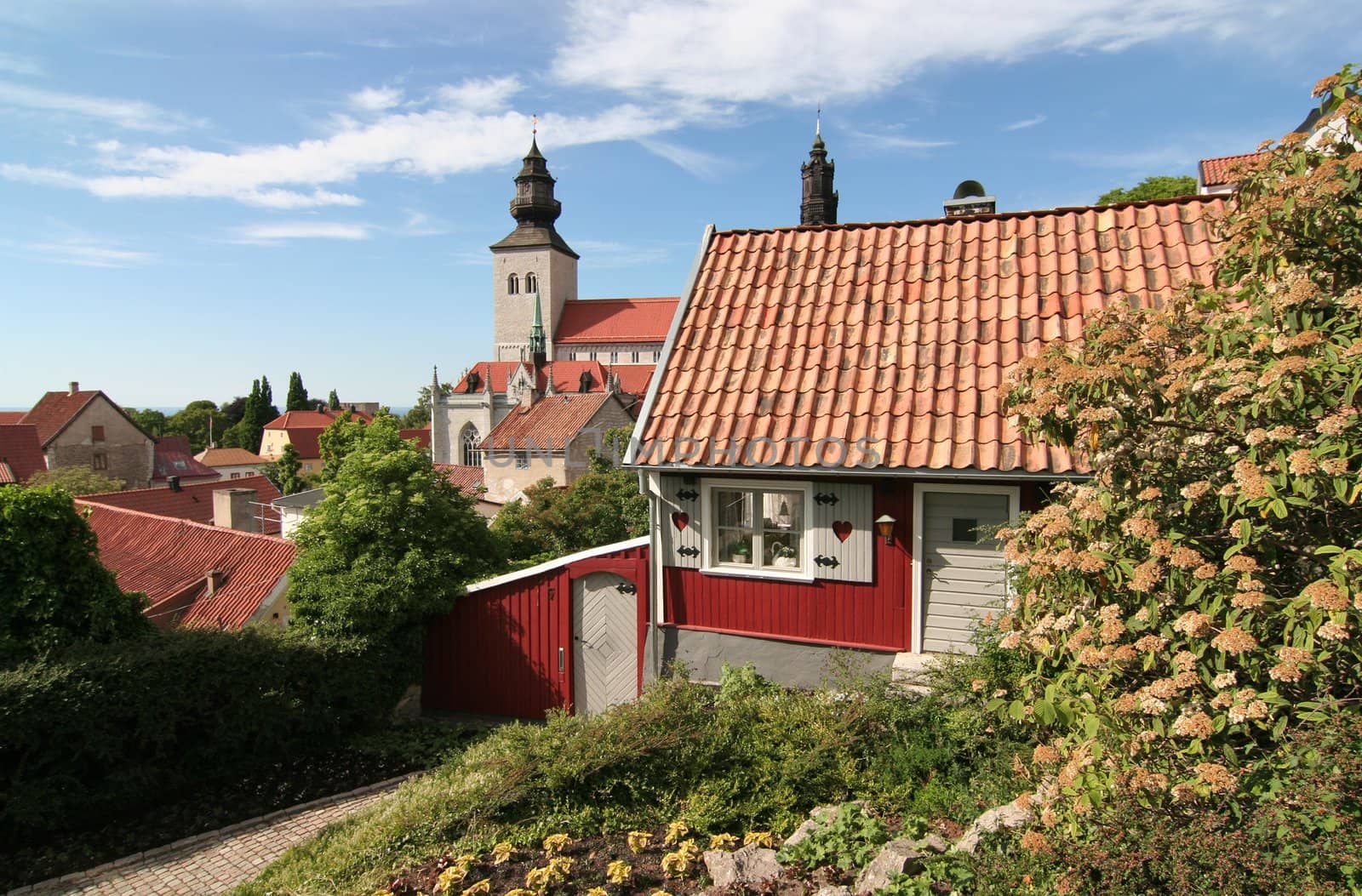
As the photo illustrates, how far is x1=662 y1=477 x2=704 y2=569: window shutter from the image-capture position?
9156mm

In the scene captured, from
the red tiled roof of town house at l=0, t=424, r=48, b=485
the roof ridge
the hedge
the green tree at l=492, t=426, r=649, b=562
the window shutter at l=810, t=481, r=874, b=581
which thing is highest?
the roof ridge

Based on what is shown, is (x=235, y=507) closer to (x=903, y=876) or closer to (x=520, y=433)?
(x=520, y=433)

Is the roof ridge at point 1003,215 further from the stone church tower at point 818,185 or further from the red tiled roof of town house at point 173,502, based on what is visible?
the stone church tower at point 818,185

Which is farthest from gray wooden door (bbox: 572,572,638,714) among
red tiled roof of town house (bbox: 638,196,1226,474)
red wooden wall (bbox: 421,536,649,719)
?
red tiled roof of town house (bbox: 638,196,1226,474)

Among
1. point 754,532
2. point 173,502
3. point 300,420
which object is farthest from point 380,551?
point 300,420

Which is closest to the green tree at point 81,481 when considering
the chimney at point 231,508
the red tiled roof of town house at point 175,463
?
the chimney at point 231,508

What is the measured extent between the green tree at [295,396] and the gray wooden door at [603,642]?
113m

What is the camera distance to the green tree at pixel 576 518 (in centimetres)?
2025

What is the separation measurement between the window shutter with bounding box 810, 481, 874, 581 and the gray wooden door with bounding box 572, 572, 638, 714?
9.06ft

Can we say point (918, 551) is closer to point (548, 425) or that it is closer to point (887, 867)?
point (887, 867)

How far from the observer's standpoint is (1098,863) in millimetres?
3602

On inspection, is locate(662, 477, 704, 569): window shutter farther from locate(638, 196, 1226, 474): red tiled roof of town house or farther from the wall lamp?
the wall lamp

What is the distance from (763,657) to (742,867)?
12.6ft

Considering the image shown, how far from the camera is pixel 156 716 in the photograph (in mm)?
8516
